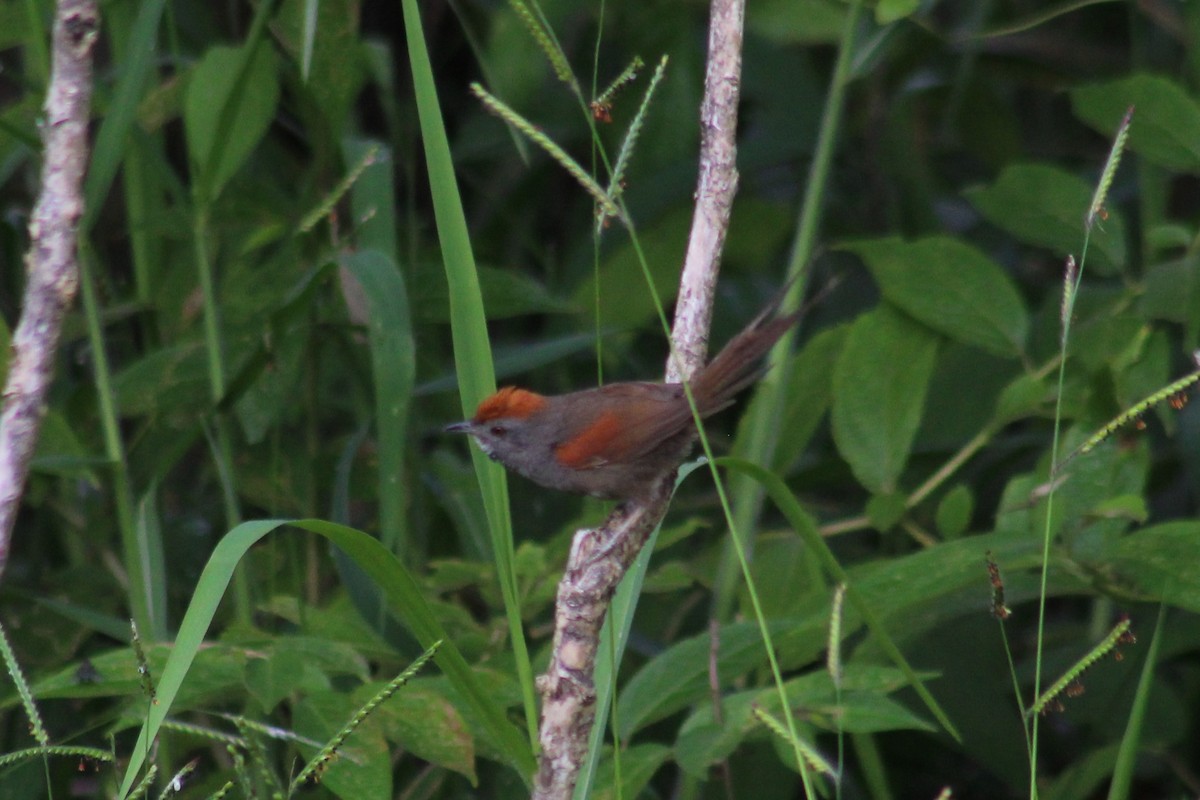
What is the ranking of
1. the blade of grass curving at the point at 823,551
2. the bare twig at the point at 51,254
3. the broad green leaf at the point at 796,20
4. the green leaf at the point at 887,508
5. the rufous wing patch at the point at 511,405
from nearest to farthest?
the blade of grass curving at the point at 823,551 → the bare twig at the point at 51,254 → the green leaf at the point at 887,508 → the rufous wing patch at the point at 511,405 → the broad green leaf at the point at 796,20

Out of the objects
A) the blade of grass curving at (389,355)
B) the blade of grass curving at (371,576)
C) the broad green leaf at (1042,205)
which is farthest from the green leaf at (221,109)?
the broad green leaf at (1042,205)

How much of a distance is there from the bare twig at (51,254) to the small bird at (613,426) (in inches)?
35.7

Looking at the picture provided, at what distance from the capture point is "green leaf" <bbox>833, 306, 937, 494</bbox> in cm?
302

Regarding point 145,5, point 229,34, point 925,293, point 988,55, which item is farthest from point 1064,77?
point 145,5

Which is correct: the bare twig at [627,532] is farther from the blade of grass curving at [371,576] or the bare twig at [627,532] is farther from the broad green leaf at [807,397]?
the broad green leaf at [807,397]

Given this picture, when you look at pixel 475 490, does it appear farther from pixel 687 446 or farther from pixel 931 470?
pixel 931 470

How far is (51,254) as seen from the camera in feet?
7.27

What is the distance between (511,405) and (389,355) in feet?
1.33

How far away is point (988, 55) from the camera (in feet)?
16.6

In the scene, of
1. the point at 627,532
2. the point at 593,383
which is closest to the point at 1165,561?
the point at 627,532

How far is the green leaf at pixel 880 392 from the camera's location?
9.91 ft

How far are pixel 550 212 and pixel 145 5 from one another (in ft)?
10.8

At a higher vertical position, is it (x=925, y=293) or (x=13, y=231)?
(x=13, y=231)

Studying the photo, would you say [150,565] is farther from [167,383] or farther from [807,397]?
[807,397]
